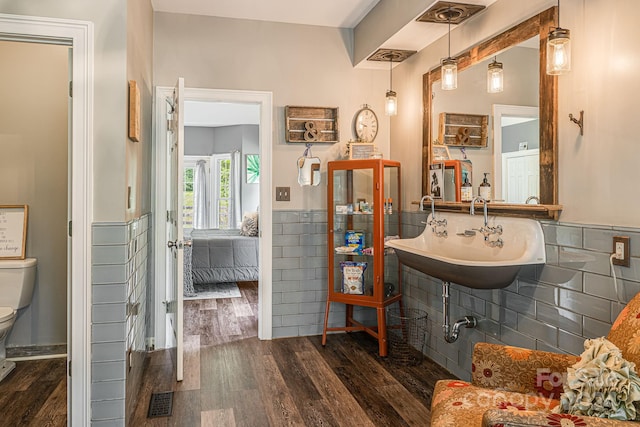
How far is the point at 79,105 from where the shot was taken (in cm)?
223

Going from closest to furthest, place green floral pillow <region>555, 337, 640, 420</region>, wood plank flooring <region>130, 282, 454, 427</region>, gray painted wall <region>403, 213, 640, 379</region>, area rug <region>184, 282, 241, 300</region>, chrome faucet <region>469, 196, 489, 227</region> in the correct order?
green floral pillow <region>555, 337, 640, 420</region> → gray painted wall <region>403, 213, 640, 379</region> → wood plank flooring <region>130, 282, 454, 427</region> → chrome faucet <region>469, 196, 489, 227</region> → area rug <region>184, 282, 241, 300</region>

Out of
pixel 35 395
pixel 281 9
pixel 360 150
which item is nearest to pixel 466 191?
pixel 360 150

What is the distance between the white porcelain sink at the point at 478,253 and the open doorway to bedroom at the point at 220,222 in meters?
1.84

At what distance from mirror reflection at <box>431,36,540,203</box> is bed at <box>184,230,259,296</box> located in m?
3.75

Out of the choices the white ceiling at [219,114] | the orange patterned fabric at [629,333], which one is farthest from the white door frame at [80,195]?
the white ceiling at [219,114]

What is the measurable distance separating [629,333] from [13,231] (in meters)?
3.72

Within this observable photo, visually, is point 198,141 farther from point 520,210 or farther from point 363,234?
point 520,210

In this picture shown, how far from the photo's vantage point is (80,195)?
2221 millimetres

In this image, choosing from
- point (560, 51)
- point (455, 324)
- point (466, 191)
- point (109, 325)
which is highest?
point (560, 51)

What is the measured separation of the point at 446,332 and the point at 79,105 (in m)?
2.39

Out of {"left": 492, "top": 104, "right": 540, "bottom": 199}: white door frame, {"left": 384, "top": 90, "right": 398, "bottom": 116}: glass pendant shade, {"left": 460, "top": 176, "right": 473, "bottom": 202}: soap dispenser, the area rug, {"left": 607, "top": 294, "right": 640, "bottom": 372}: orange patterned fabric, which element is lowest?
the area rug

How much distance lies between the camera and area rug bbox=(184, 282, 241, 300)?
218 inches

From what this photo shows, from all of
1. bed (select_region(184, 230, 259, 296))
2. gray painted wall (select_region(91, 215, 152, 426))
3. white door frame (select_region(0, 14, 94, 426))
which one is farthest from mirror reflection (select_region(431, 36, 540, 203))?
bed (select_region(184, 230, 259, 296))

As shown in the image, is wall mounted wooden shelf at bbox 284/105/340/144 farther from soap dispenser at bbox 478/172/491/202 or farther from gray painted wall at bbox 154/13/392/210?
soap dispenser at bbox 478/172/491/202
